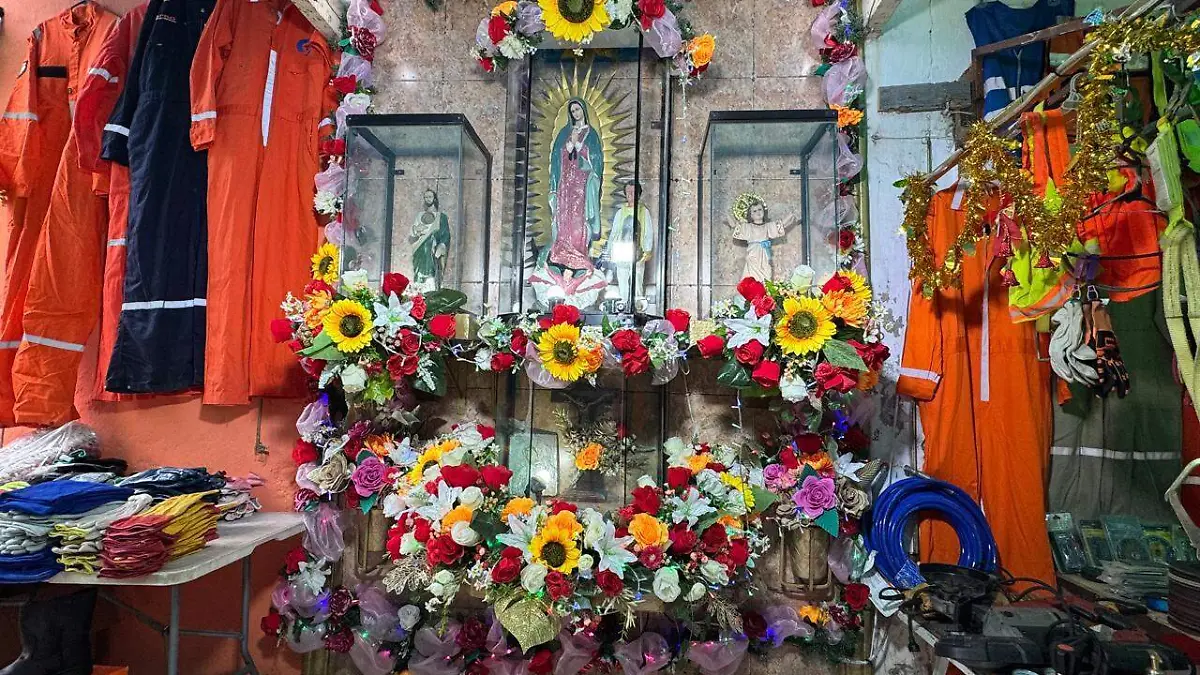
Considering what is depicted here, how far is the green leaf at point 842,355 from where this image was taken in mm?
2457

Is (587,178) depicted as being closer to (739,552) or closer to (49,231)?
(739,552)

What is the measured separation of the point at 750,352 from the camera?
8.23 ft

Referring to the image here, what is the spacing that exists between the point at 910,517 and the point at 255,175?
135 inches

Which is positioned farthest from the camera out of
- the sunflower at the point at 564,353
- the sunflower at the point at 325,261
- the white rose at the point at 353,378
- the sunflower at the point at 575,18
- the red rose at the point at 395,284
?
the sunflower at the point at 325,261

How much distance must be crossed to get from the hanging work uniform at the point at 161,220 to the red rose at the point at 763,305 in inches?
104

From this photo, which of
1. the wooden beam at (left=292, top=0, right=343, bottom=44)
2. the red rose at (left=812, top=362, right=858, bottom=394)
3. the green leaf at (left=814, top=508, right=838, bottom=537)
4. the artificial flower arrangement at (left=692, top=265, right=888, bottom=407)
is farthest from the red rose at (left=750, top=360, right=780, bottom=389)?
the wooden beam at (left=292, top=0, right=343, bottom=44)

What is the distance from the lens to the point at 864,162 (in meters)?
3.11

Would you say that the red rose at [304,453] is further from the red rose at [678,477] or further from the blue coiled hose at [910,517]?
the blue coiled hose at [910,517]

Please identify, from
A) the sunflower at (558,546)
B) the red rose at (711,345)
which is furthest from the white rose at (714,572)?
the red rose at (711,345)

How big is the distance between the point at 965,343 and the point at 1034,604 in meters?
1.06

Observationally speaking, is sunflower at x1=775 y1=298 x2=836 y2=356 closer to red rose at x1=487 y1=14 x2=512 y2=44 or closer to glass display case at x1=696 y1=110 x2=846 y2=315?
glass display case at x1=696 y1=110 x2=846 y2=315

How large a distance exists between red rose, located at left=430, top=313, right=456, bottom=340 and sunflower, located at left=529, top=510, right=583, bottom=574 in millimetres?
891

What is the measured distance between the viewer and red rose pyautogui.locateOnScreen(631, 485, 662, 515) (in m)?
2.45

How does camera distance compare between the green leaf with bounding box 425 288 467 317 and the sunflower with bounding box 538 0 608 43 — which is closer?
the green leaf with bounding box 425 288 467 317
